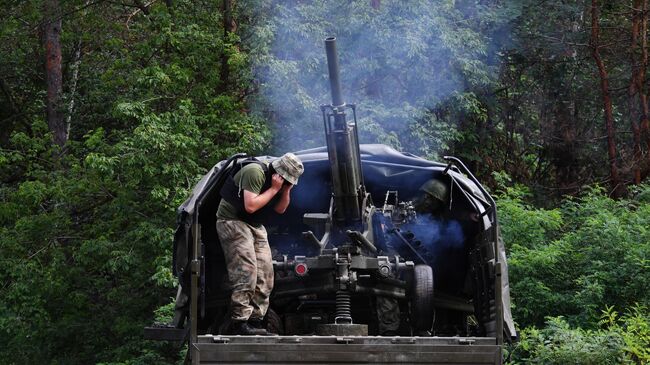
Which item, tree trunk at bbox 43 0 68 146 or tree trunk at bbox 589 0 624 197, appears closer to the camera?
tree trunk at bbox 589 0 624 197

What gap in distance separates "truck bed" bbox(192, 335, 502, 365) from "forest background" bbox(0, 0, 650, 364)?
12.7 feet

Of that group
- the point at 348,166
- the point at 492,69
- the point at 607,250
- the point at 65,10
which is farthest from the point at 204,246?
the point at 65,10

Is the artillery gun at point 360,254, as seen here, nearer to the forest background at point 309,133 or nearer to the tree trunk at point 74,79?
the forest background at point 309,133

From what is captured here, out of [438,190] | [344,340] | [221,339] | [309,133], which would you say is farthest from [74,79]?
[344,340]

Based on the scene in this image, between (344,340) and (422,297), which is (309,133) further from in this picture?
(344,340)

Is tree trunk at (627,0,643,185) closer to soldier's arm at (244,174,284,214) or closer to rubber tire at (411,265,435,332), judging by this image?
rubber tire at (411,265,435,332)

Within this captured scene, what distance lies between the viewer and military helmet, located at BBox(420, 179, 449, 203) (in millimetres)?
9477

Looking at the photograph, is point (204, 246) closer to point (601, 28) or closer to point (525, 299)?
point (525, 299)

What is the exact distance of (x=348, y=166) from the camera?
894 cm

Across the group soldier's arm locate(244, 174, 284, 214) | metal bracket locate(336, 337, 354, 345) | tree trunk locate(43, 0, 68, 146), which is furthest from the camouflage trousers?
tree trunk locate(43, 0, 68, 146)

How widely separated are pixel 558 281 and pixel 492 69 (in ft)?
18.9

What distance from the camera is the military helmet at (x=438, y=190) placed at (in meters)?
9.48

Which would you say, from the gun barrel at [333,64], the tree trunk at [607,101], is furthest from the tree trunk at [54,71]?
the gun barrel at [333,64]

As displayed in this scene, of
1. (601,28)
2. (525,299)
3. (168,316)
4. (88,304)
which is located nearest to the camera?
(525,299)
